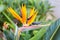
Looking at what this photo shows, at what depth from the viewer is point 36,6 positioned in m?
1.15

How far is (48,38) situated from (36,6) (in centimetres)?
64

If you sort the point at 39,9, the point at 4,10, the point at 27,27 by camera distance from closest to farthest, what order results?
the point at 27,27
the point at 4,10
the point at 39,9

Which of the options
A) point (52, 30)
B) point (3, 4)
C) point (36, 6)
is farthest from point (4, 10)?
point (52, 30)

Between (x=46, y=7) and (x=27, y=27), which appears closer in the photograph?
(x=27, y=27)

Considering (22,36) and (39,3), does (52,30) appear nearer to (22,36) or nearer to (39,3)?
(22,36)

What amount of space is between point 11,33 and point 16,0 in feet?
1.61

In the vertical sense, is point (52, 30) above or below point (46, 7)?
above

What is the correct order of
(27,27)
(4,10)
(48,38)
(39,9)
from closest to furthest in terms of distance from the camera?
(48,38) → (27,27) → (4,10) → (39,9)

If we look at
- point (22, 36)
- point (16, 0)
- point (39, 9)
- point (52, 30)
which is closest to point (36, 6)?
point (39, 9)

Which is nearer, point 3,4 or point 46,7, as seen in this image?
point 3,4

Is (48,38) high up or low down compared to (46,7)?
up

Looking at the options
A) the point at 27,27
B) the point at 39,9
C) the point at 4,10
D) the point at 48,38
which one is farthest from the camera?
the point at 39,9

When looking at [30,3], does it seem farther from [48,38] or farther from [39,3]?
[48,38]

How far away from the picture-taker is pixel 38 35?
0.63 meters
